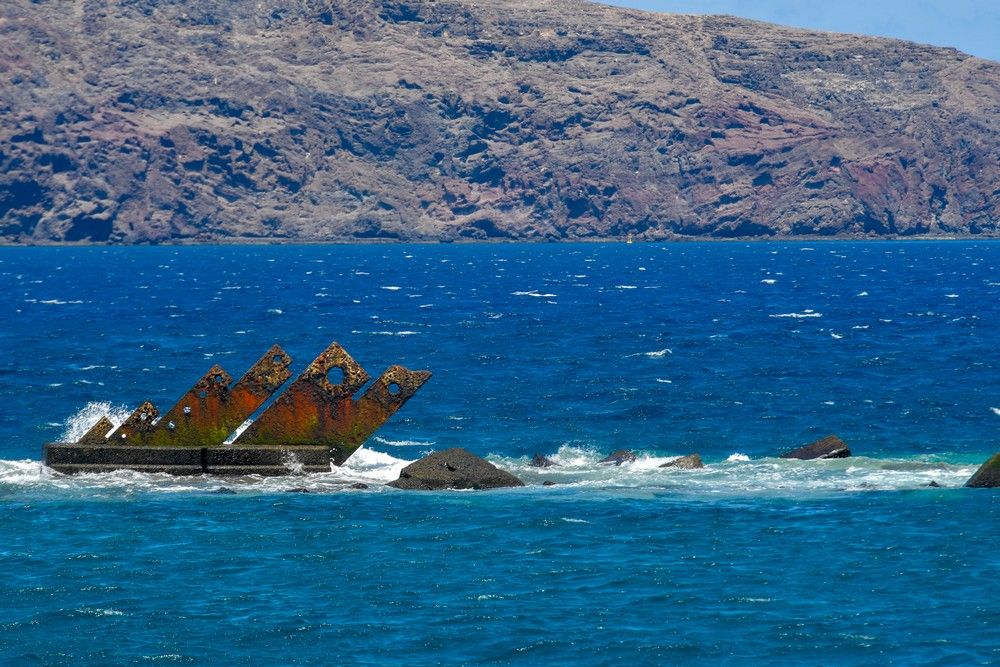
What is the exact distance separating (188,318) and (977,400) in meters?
48.9

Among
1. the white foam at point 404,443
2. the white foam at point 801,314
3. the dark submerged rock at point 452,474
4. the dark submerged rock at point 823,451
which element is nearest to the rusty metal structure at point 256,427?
the dark submerged rock at point 452,474

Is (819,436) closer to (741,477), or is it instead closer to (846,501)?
(741,477)

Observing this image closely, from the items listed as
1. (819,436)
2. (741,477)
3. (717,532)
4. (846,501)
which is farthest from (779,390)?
(717,532)

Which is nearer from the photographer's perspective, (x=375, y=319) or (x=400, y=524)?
(x=400, y=524)

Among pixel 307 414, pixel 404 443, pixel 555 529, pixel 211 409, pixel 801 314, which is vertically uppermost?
pixel 801 314

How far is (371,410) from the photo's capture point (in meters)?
33.0

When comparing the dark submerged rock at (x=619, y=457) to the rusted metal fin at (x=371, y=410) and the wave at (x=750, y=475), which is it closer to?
the wave at (x=750, y=475)

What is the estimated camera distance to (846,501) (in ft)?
98.0

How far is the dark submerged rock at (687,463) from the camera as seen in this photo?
115 ft

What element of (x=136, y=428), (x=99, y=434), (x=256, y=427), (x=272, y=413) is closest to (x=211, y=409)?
(x=256, y=427)

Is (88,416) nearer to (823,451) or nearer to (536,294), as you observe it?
(823,451)

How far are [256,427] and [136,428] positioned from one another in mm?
2372

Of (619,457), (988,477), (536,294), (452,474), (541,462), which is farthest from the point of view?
(536,294)

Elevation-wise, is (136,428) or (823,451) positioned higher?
(136,428)
